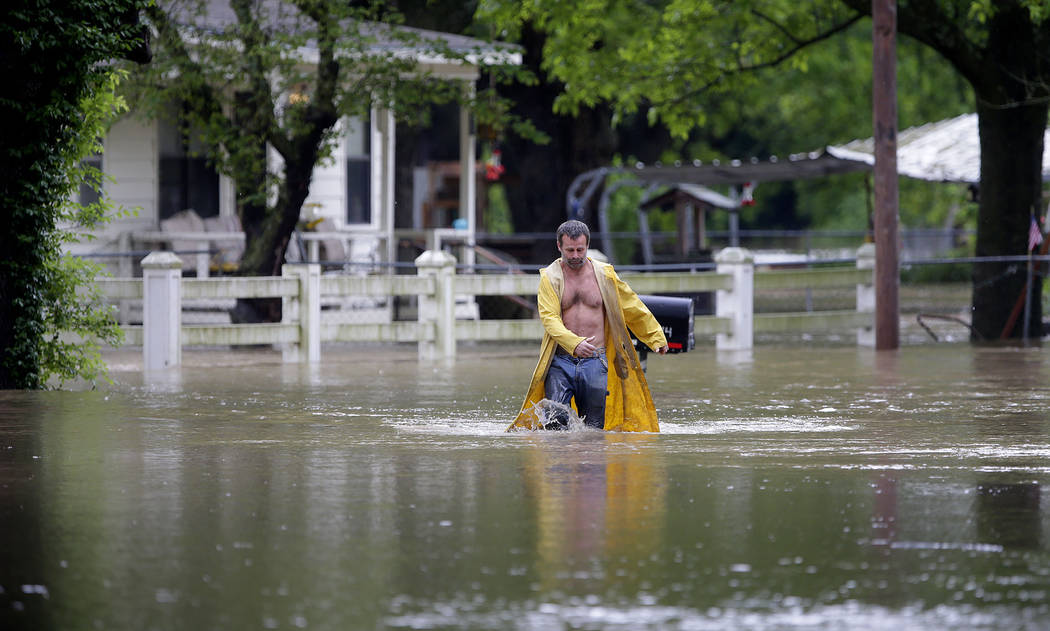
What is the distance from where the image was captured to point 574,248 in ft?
37.9

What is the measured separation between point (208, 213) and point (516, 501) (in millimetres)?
17178

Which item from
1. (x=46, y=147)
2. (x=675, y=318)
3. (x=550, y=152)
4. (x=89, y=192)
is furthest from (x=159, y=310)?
(x=550, y=152)

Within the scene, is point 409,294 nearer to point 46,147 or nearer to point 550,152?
point 46,147

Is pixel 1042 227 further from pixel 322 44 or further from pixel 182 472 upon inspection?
pixel 182 472

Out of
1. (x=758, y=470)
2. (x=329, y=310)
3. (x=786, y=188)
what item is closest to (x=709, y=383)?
(x=758, y=470)

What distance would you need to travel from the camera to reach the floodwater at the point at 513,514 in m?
6.21

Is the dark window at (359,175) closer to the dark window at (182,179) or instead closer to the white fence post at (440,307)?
the dark window at (182,179)

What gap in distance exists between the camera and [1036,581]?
21.8 feet

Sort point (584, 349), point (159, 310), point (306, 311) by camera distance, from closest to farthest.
A: point (584, 349) < point (159, 310) < point (306, 311)

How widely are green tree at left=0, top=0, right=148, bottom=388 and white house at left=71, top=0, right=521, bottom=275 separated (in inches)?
263

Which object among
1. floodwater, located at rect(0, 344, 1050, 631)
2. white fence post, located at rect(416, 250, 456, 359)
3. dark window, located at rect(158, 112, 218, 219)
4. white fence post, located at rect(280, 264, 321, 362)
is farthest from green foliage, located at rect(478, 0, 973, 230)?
floodwater, located at rect(0, 344, 1050, 631)

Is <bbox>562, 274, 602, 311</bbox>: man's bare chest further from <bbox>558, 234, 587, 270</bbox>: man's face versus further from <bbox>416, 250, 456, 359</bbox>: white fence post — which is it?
<bbox>416, 250, 456, 359</bbox>: white fence post

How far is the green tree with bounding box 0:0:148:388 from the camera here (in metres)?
14.6

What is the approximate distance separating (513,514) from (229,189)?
17.4 meters
